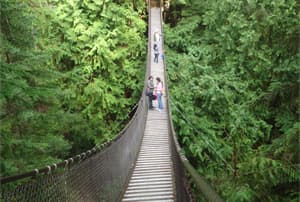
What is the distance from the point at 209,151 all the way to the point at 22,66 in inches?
193

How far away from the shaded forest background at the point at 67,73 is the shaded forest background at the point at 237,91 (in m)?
1.85

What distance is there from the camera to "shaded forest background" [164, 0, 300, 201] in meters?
3.89

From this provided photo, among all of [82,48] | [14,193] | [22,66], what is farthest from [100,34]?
[14,193]

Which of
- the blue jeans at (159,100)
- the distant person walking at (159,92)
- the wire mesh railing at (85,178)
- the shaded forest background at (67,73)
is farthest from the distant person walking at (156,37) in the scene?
the wire mesh railing at (85,178)

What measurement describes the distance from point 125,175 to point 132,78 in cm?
656

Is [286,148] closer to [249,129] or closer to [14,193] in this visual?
[14,193]

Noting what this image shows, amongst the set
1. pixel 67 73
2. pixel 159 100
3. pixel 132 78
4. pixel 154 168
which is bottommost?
pixel 154 168

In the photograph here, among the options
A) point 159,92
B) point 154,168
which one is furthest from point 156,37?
point 154,168

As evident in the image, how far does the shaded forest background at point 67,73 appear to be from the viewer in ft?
18.5

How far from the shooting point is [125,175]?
567 centimetres

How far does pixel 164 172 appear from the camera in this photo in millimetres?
6016

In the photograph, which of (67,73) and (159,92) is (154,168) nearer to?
(159,92)

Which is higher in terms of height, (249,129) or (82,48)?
(82,48)

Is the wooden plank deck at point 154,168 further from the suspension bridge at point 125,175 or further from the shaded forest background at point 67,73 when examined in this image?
the shaded forest background at point 67,73
